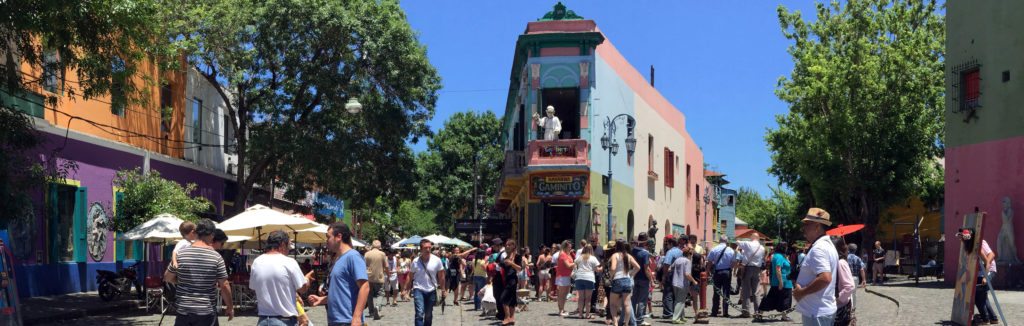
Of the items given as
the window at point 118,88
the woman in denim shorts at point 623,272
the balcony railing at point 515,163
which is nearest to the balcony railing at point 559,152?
the balcony railing at point 515,163

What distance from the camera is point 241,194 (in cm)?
3055

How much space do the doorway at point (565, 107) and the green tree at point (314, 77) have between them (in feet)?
12.1

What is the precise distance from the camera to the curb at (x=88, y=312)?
17.1 metres

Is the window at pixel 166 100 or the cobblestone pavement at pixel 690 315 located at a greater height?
the window at pixel 166 100

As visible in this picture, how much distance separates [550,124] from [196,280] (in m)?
22.4

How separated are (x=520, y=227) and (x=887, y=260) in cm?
1369

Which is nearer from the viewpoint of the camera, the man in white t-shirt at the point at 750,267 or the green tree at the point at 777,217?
the man in white t-shirt at the point at 750,267

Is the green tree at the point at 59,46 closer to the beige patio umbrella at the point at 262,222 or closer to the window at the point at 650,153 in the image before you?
the beige patio umbrella at the point at 262,222

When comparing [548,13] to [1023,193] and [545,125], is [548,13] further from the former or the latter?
[1023,193]

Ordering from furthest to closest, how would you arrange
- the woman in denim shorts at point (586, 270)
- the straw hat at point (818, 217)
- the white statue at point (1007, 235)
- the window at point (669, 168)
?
the window at point (669, 168)
the white statue at point (1007, 235)
the woman in denim shorts at point (586, 270)
the straw hat at point (818, 217)

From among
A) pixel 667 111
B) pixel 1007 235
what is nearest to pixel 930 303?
pixel 1007 235

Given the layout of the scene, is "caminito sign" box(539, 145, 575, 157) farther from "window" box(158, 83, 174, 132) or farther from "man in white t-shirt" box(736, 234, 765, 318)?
"man in white t-shirt" box(736, 234, 765, 318)

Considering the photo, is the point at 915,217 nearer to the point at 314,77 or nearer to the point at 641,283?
the point at 314,77

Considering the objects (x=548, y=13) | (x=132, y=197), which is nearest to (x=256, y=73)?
(x=132, y=197)
